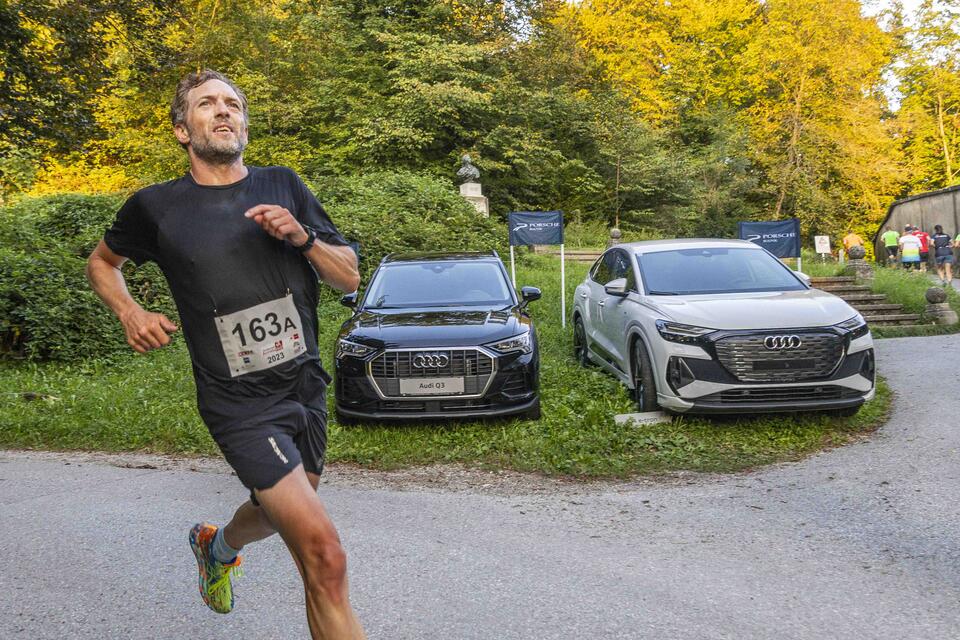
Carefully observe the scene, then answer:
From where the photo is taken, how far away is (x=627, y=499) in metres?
5.41

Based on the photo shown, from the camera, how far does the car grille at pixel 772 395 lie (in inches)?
270

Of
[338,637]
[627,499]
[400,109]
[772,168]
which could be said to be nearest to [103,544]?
[338,637]

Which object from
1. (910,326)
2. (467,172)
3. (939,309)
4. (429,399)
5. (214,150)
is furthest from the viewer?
(467,172)

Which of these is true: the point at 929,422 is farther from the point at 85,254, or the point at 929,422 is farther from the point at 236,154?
the point at 85,254

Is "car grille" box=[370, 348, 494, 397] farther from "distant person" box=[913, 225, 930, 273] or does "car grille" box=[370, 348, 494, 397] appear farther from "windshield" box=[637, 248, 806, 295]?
"distant person" box=[913, 225, 930, 273]

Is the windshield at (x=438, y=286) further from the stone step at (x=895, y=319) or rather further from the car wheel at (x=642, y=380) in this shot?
the stone step at (x=895, y=319)

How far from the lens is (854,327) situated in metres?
7.07

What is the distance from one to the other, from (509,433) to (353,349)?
1.59m

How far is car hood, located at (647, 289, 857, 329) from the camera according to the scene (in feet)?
22.7

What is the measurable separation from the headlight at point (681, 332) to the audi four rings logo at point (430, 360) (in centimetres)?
201

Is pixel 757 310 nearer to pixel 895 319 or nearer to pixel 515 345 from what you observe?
pixel 515 345

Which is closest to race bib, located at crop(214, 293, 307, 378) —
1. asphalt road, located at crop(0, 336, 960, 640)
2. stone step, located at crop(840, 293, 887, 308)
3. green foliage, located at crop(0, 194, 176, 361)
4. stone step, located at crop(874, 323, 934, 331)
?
asphalt road, located at crop(0, 336, 960, 640)

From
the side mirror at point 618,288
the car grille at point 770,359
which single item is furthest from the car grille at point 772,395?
the side mirror at point 618,288

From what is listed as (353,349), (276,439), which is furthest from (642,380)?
(276,439)
